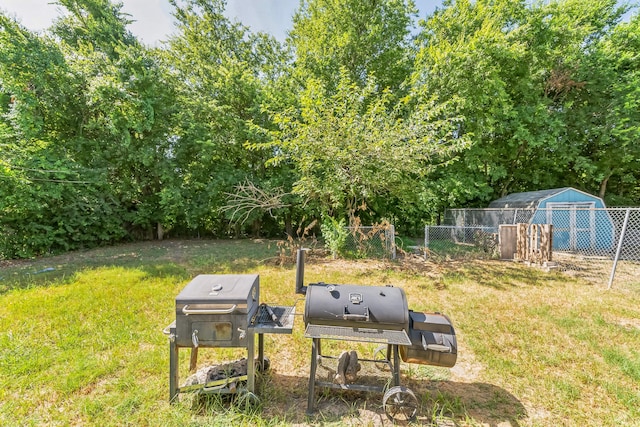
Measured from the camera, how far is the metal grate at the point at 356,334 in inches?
74.5

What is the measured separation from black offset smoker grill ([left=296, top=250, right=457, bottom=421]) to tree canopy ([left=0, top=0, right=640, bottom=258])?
4.89 metres

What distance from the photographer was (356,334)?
6.50ft

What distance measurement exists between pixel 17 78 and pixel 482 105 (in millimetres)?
15246

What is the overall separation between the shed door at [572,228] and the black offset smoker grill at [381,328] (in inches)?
366

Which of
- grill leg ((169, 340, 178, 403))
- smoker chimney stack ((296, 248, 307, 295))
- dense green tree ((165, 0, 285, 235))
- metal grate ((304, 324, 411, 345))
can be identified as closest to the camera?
metal grate ((304, 324, 411, 345))

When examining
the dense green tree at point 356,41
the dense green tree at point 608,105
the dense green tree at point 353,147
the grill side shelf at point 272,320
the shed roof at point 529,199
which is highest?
the dense green tree at point 356,41

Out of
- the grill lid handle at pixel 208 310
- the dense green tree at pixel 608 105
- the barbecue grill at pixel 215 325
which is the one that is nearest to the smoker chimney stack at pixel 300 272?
the barbecue grill at pixel 215 325

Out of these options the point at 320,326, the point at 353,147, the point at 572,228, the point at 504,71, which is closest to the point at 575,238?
the point at 572,228

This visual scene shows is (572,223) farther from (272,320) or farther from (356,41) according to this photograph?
(272,320)

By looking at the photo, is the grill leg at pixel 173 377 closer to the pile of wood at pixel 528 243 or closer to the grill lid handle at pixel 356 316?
the grill lid handle at pixel 356 316

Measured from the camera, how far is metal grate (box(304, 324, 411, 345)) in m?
1.89

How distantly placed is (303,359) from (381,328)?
131 cm

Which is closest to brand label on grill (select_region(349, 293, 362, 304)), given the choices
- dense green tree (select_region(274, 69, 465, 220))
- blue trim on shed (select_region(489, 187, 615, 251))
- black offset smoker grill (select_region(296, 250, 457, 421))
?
black offset smoker grill (select_region(296, 250, 457, 421))

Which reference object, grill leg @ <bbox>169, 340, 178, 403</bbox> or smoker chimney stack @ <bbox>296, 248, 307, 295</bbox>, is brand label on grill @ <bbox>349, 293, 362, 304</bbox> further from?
grill leg @ <bbox>169, 340, 178, 403</bbox>
